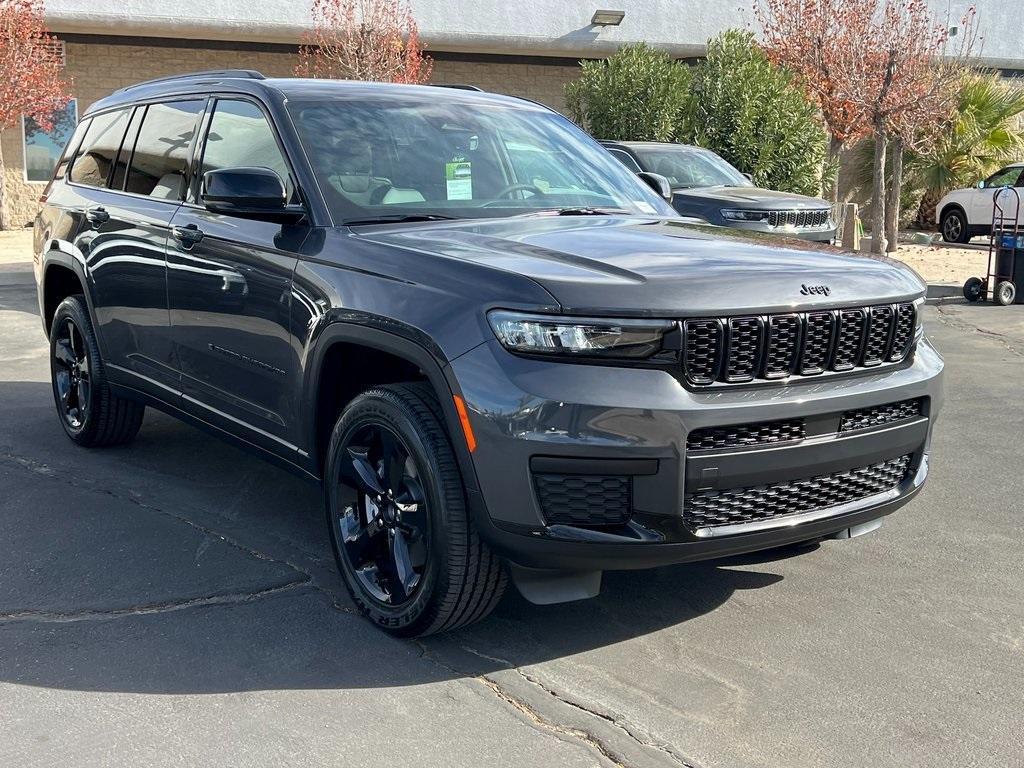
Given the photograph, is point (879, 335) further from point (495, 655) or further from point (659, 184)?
point (659, 184)

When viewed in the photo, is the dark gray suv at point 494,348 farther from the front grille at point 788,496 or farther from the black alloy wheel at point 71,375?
the black alloy wheel at point 71,375

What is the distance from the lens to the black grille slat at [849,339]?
3.66 meters

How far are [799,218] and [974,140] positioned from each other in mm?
11978

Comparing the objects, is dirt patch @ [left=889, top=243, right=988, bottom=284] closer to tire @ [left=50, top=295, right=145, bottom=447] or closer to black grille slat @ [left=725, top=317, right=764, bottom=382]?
tire @ [left=50, top=295, right=145, bottom=447]

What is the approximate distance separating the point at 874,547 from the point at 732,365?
176cm

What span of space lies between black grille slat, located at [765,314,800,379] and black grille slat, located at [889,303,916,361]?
1.61 ft

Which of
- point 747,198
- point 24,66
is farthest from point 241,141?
point 24,66

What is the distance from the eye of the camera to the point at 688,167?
1430 centimetres

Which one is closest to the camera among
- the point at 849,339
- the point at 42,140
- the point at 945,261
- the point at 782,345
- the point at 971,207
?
the point at 782,345

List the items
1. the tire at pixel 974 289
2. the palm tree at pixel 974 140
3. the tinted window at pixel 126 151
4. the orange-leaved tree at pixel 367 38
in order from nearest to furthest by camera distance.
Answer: the tinted window at pixel 126 151
the tire at pixel 974 289
the orange-leaved tree at pixel 367 38
the palm tree at pixel 974 140

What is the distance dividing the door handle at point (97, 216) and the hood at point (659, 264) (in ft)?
6.86

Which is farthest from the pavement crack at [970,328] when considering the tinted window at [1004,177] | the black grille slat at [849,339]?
the tinted window at [1004,177]

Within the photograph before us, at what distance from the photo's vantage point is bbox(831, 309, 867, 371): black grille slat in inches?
144

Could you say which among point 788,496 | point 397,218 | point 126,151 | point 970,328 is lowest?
point 970,328
